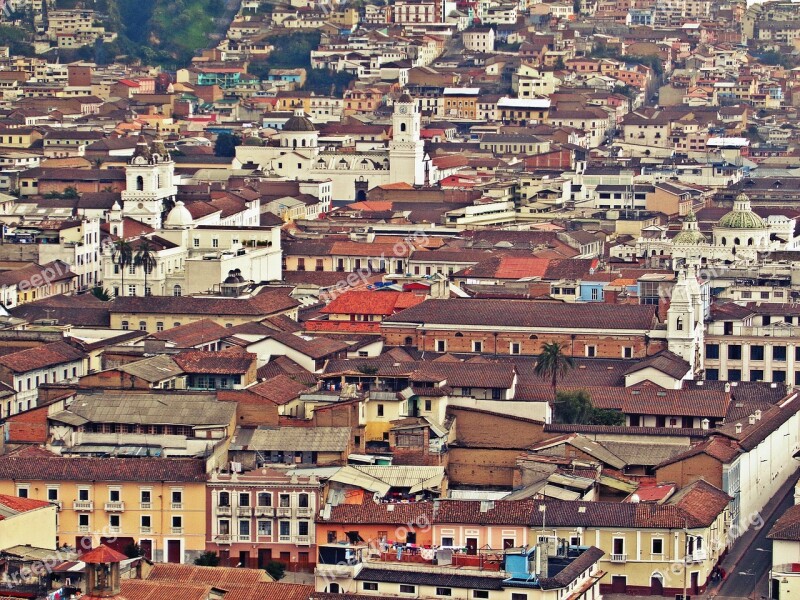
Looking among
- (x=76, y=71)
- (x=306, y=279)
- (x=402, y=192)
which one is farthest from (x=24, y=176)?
(x=76, y=71)

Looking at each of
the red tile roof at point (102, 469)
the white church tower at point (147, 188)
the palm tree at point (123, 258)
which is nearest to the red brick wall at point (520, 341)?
the palm tree at point (123, 258)

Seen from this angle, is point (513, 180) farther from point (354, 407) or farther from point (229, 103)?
point (354, 407)

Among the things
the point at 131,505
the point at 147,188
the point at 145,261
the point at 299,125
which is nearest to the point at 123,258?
the point at 145,261

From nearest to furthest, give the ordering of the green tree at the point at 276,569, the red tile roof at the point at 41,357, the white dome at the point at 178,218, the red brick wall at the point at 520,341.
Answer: the green tree at the point at 276,569, the red tile roof at the point at 41,357, the red brick wall at the point at 520,341, the white dome at the point at 178,218

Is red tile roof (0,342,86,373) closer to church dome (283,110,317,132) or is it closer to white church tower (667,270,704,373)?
white church tower (667,270,704,373)

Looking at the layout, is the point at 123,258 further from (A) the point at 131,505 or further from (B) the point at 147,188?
(A) the point at 131,505

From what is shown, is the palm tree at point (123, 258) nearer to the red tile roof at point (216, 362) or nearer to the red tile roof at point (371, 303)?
A: the red tile roof at point (371, 303)
